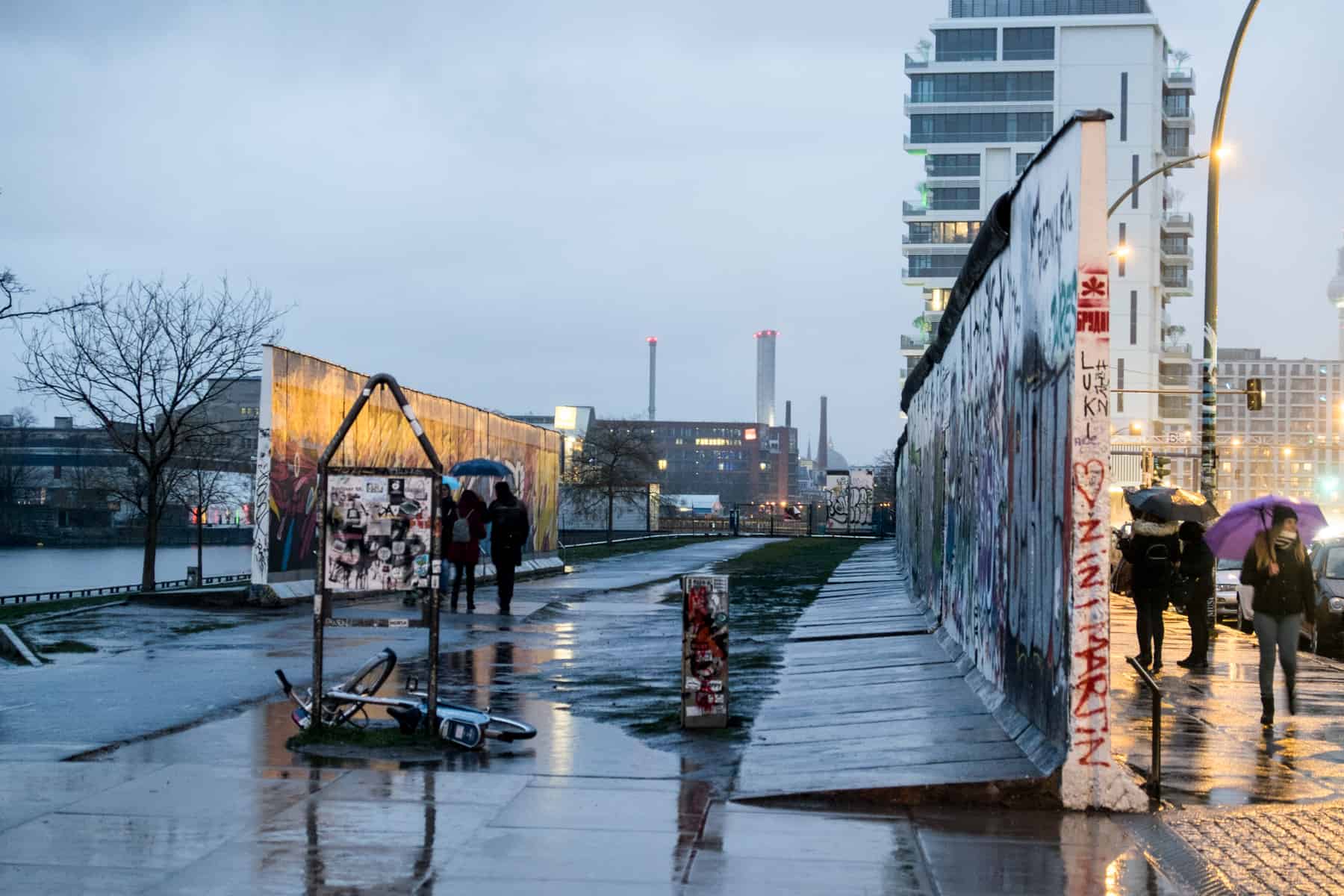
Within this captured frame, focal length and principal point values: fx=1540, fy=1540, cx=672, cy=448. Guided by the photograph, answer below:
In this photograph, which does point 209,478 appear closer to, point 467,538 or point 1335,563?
point 467,538

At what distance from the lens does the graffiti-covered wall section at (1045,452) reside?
807cm

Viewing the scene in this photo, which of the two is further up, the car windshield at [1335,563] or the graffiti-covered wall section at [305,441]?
the graffiti-covered wall section at [305,441]

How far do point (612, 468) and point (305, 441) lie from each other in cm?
5227

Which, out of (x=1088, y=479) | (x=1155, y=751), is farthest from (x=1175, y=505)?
(x=1088, y=479)

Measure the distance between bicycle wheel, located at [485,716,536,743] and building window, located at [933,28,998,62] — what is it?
10994 centimetres

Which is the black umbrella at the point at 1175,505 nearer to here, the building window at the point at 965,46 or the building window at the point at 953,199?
the building window at the point at 953,199

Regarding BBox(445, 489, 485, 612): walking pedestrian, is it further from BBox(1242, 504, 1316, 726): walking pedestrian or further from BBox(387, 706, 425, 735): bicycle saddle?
BBox(1242, 504, 1316, 726): walking pedestrian

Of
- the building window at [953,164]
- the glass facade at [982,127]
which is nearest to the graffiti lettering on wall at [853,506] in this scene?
the building window at [953,164]

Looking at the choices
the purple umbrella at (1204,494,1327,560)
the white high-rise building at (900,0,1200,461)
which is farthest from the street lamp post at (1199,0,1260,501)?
the white high-rise building at (900,0,1200,461)

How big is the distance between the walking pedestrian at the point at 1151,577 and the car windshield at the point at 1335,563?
5.65 metres

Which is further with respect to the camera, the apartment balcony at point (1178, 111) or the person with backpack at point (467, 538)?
the apartment balcony at point (1178, 111)

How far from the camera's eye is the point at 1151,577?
50.9 feet

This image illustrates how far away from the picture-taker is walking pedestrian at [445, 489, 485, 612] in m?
21.8

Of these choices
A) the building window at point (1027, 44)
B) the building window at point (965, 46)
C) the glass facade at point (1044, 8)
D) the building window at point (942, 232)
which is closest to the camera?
the glass facade at point (1044, 8)
